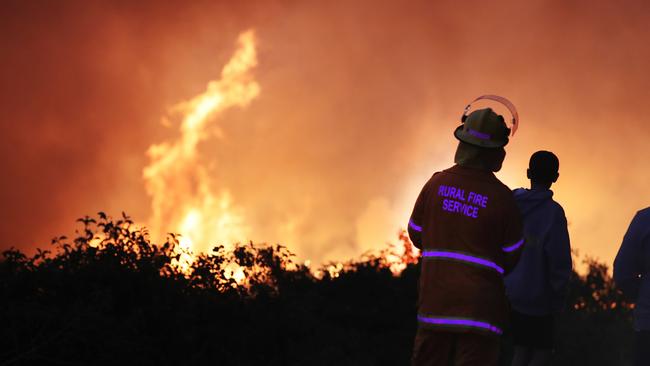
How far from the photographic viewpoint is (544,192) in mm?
8336

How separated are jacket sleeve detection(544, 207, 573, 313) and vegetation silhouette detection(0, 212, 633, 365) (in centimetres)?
371

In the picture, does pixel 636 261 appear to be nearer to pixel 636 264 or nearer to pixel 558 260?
pixel 636 264

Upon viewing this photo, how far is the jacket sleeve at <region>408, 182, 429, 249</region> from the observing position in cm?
647

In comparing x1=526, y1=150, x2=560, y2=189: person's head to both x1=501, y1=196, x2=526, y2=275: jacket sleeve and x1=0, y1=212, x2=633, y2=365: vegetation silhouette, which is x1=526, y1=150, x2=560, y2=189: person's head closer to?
x1=501, y1=196, x2=526, y2=275: jacket sleeve

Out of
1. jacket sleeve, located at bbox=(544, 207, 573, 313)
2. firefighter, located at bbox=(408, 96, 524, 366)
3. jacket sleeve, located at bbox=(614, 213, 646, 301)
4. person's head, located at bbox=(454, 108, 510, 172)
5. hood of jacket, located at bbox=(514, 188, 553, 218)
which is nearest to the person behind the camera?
firefighter, located at bbox=(408, 96, 524, 366)

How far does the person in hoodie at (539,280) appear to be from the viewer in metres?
8.12

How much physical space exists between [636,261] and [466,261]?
2.58m

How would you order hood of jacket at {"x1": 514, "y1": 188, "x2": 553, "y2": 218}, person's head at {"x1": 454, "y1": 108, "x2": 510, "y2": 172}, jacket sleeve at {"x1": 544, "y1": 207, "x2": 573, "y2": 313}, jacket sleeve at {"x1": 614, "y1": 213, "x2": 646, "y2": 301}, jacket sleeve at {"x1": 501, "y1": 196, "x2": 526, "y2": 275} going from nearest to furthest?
jacket sleeve at {"x1": 501, "y1": 196, "x2": 526, "y2": 275} < person's head at {"x1": 454, "y1": 108, "x2": 510, "y2": 172} < jacket sleeve at {"x1": 614, "y1": 213, "x2": 646, "y2": 301} < jacket sleeve at {"x1": 544, "y1": 207, "x2": 573, "y2": 313} < hood of jacket at {"x1": 514, "y1": 188, "x2": 553, "y2": 218}

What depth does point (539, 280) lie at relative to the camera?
8117 mm

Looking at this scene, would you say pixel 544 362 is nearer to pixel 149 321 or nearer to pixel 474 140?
pixel 474 140

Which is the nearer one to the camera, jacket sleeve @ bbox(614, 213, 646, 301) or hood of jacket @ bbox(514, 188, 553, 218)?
jacket sleeve @ bbox(614, 213, 646, 301)

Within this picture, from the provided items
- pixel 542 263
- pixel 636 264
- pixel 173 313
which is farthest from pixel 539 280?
pixel 173 313

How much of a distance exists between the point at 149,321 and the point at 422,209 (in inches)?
179

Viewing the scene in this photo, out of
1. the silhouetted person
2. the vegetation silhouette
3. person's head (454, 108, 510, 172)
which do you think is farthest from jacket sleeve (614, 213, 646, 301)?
the vegetation silhouette
